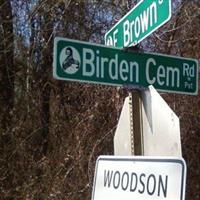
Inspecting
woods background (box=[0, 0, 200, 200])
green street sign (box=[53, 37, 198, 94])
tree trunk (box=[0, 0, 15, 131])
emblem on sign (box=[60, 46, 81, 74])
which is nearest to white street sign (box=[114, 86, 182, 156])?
green street sign (box=[53, 37, 198, 94])

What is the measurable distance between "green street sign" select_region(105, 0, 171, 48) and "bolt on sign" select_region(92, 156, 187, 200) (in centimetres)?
73

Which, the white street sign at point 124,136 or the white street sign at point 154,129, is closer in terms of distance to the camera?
the white street sign at point 154,129

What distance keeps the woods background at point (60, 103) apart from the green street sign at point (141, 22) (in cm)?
326

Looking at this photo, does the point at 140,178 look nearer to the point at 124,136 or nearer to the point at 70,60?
the point at 124,136

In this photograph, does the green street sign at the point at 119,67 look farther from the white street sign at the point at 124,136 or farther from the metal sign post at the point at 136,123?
the white street sign at the point at 124,136

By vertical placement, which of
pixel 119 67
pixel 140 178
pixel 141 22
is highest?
pixel 141 22

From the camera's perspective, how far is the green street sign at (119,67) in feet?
10.5

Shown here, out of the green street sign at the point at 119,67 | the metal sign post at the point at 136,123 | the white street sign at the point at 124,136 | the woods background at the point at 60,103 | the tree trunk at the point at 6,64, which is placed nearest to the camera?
the green street sign at the point at 119,67

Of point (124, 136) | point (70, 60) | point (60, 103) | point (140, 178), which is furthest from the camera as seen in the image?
point (60, 103)

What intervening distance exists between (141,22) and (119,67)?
1.00 feet

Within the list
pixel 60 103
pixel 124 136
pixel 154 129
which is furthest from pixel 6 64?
pixel 154 129

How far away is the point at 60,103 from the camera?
29.1 feet

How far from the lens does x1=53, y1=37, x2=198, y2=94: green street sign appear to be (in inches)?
126

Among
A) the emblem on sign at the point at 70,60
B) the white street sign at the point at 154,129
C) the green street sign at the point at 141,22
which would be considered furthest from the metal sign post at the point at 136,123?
the emblem on sign at the point at 70,60
